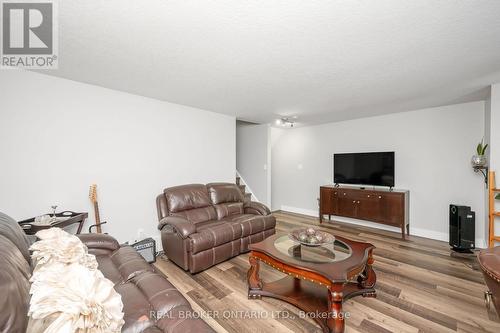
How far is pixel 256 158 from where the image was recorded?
541cm

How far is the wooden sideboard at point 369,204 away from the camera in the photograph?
3.67 meters

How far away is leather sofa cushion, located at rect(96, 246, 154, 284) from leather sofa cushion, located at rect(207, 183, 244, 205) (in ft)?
5.60

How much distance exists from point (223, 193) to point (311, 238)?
1.91 metres

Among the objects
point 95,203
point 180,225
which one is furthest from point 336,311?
point 95,203

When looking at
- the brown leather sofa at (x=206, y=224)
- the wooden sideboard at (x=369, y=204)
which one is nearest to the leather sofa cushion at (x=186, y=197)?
the brown leather sofa at (x=206, y=224)

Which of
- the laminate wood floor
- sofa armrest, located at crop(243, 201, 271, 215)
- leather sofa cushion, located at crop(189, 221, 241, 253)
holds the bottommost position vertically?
the laminate wood floor

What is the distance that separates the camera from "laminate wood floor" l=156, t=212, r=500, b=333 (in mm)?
1685

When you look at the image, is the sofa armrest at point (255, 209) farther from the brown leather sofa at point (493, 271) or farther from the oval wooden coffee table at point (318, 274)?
the brown leather sofa at point (493, 271)

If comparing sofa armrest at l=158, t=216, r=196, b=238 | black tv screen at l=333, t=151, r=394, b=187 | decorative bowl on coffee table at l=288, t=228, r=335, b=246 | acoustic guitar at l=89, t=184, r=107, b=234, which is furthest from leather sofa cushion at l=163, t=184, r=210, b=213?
black tv screen at l=333, t=151, r=394, b=187

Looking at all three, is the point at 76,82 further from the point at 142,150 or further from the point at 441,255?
the point at 441,255

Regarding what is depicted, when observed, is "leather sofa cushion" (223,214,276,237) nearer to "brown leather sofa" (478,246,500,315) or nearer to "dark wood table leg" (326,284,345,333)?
"dark wood table leg" (326,284,345,333)

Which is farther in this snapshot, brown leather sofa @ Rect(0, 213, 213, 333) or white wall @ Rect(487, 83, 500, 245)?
white wall @ Rect(487, 83, 500, 245)

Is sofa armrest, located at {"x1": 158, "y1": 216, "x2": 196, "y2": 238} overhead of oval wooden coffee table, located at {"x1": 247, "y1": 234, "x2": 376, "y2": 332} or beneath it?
overhead

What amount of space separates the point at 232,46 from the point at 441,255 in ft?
13.1
